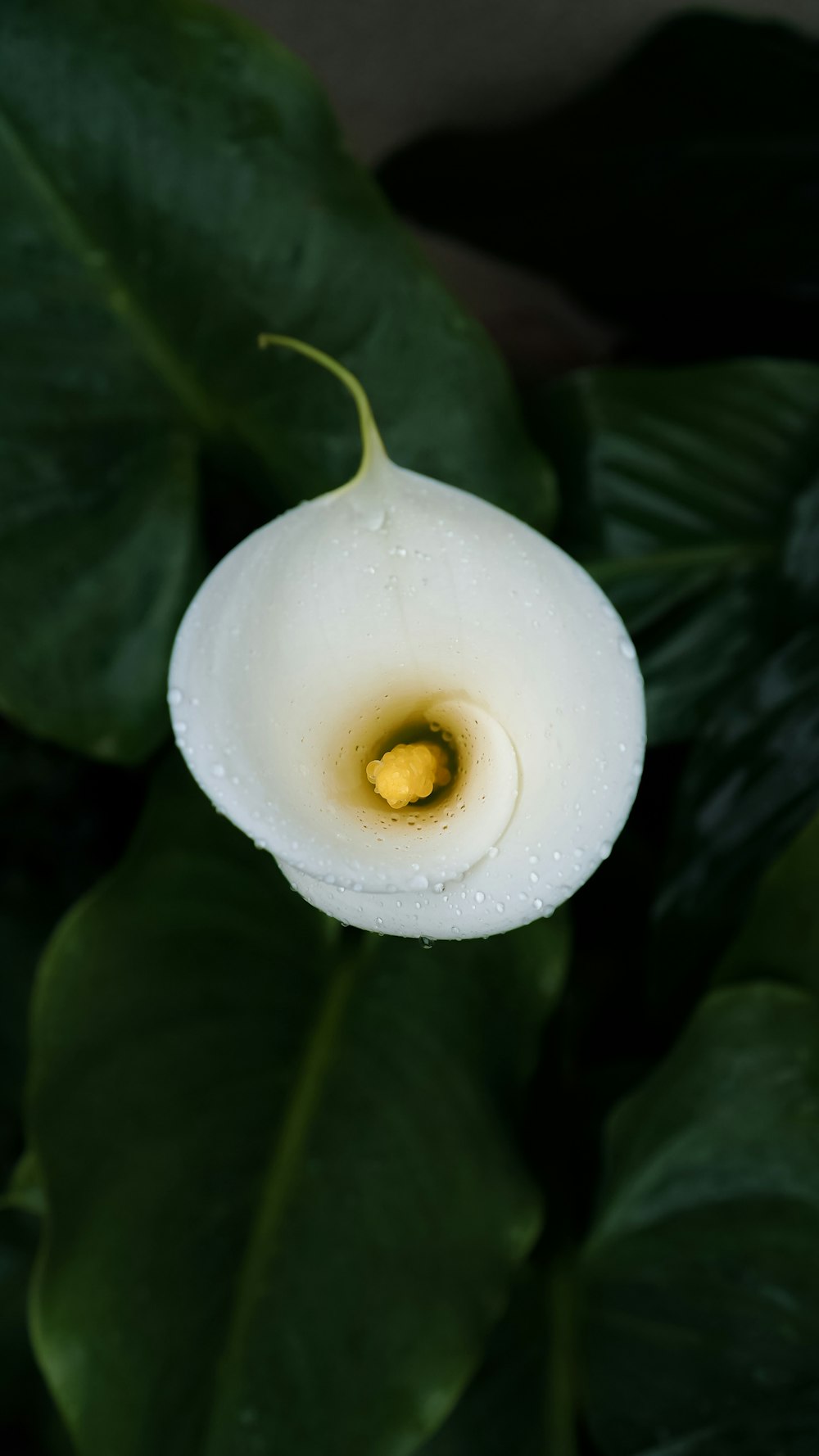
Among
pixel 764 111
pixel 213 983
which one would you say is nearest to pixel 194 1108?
pixel 213 983

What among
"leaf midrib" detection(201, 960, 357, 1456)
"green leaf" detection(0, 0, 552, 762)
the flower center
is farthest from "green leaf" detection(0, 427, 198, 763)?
the flower center

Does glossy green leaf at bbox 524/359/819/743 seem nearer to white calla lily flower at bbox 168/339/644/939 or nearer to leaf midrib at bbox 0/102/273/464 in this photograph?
leaf midrib at bbox 0/102/273/464

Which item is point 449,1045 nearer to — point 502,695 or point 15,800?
point 502,695

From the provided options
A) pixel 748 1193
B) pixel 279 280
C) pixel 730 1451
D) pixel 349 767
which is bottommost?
pixel 730 1451

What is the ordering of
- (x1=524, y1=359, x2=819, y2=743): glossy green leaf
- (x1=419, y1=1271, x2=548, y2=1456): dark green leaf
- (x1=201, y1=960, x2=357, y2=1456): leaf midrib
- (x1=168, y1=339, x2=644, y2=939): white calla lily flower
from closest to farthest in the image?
(x1=168, y1=339, x2=644, y2=939): white calla lily flower → (x1=201, y1=960, x2=357, y2=1456): leaf midrib → (x1=419, y1=1271, x2=548, y2=1456): dark green leaf → (x1=524, y1=359, x2=819, y2=743): glossy green leaf

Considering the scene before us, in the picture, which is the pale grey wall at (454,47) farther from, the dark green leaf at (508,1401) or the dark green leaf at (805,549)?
the dark green leaf at (508,1401)

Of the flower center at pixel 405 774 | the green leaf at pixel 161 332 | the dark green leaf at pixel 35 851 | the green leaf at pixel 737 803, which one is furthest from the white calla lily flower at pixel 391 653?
the dark green leaf at pixel 35 851
